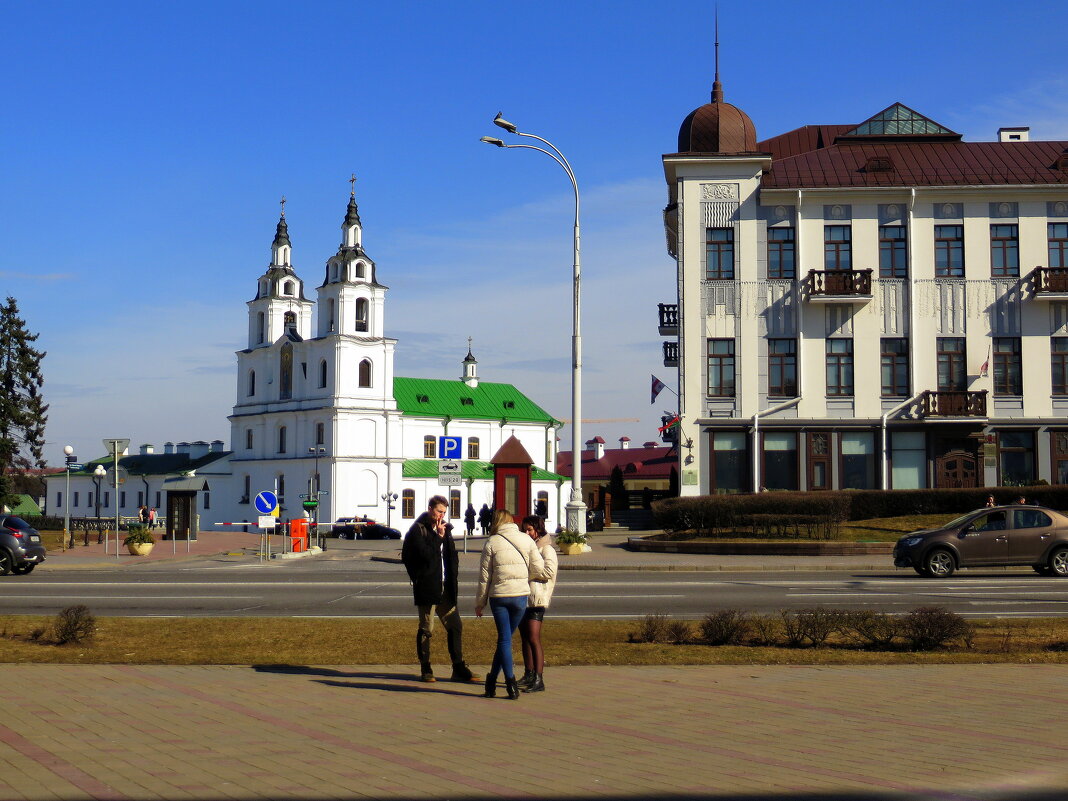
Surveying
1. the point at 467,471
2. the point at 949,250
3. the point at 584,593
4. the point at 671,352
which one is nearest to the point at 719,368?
the point at 671,352

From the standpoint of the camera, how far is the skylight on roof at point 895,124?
4631cm

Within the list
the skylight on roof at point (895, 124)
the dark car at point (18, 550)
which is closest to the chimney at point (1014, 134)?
the skylight on roof at point (895, 124)

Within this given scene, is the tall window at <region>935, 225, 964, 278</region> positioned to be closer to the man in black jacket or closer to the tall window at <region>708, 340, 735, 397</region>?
the tall window at <region>708, 340, 735, 397</region>

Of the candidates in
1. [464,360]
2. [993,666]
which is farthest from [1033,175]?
[464,360]

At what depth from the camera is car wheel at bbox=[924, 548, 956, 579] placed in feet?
78.0

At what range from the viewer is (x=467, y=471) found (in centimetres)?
10631

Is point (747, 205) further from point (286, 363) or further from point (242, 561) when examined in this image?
point (286, 363)

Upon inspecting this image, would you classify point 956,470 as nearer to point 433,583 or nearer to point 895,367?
point 895,367

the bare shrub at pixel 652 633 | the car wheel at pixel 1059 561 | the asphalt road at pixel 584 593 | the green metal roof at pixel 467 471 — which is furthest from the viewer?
the green metal roof at pixel 467 471

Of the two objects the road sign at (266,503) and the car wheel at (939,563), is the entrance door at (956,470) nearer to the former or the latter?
the car wheel at (939,563)

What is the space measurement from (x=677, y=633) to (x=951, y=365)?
32.7 meters

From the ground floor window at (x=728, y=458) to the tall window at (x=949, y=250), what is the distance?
9679 millimetres

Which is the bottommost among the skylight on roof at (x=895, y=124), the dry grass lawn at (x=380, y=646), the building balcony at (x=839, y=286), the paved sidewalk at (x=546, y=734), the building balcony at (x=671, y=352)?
the dry grass lawn at (x=380, y=646)

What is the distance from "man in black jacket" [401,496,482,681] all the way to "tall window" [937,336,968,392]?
3525 cm
